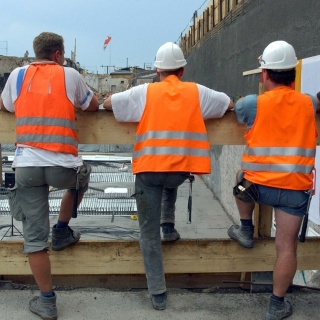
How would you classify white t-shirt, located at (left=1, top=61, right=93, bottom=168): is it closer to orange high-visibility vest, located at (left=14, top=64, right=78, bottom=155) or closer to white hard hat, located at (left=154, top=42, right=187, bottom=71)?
orange high-visibility vest, located at (left=14, top=64, right=78, bottom=155)

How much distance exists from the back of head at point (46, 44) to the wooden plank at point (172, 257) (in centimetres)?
142

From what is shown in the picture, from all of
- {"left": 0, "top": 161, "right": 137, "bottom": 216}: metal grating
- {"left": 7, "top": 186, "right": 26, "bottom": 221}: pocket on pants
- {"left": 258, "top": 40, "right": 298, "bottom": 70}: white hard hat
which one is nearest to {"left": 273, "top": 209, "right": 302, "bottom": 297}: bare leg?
{"left": 258, "top": 40, "right": 298, "bottom": 70}: white hard hat

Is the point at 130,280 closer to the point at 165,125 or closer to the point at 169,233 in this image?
the point at 169,233

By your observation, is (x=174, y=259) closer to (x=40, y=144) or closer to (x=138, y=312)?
(x=138, y=312)

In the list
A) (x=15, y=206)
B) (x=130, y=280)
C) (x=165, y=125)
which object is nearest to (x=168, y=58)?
(x=165, y=125)

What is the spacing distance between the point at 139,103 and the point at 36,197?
92cm

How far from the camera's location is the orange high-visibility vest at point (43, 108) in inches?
123

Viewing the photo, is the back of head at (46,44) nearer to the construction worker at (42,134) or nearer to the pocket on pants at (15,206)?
the construction worker at (42,134)

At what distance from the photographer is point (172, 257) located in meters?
3.78

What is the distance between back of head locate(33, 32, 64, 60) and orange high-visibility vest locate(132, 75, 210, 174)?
672mm

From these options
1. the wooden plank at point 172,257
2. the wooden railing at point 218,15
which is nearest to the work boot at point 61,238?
the wooden plank at point 172,257

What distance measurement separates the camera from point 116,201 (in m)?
9.98

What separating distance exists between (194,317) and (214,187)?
386 inches

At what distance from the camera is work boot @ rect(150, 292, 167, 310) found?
11.6 feet
